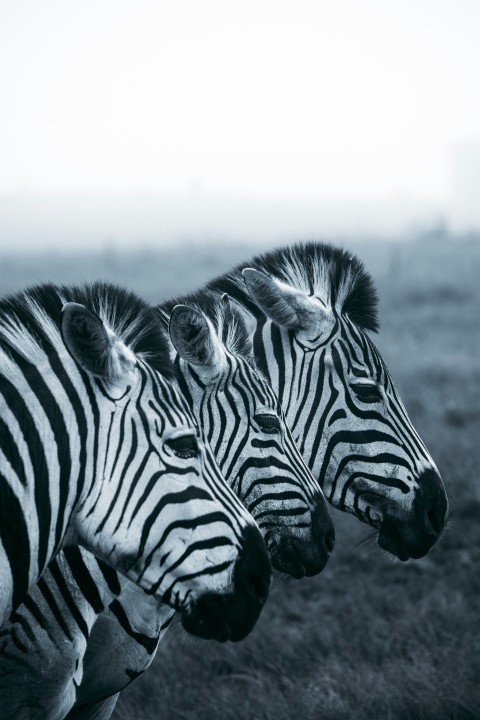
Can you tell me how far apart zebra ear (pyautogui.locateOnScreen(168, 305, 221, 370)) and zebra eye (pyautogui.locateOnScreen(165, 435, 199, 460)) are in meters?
0.72

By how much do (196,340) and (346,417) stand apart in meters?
1.04

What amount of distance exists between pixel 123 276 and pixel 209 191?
72545 mm

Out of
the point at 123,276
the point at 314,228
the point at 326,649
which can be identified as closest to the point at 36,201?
the point at 314,228

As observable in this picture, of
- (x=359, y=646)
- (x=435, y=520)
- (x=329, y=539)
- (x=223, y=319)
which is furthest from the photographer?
(x=359, y=646)

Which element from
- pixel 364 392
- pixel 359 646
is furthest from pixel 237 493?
pixel 359 646

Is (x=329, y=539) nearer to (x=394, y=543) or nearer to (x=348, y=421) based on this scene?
(x=394, y=543)

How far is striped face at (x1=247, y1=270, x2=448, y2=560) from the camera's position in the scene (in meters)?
4.04

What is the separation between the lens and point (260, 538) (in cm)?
284

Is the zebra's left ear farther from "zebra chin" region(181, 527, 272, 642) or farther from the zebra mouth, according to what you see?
the zebra mouth

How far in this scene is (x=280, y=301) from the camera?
13.5 feet

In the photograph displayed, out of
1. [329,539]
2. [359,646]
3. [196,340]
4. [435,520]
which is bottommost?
[359,646]

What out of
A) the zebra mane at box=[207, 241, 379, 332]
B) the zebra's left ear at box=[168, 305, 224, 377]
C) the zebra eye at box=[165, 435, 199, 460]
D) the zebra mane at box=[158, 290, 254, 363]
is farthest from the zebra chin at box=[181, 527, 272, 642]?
the zebra mane at box=[207, 241, 379, 332]

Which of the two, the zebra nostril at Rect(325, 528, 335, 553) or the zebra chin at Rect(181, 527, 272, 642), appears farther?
the zebra nostril at Rect(325, 528, 335, 553)

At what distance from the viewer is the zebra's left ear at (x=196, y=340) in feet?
11.3
